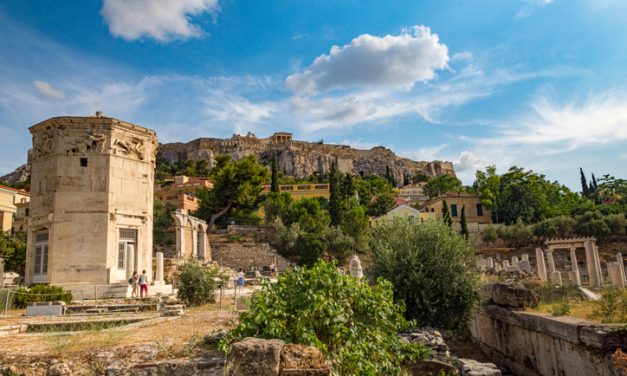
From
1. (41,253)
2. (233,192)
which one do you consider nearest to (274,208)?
(233,192)

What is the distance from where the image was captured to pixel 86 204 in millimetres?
17250

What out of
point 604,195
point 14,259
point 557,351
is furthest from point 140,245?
point 604,195

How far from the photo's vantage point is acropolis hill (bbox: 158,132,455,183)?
11431cm

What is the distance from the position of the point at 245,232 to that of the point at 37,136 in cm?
2744

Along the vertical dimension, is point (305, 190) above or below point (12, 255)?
above

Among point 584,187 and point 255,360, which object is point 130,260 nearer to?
point 255,360

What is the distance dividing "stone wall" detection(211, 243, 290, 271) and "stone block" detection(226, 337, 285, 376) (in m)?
34.0

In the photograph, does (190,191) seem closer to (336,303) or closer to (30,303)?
(30,303)

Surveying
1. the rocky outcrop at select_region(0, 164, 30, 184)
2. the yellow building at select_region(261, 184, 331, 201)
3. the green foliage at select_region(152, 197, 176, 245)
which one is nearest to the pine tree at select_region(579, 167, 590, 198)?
the yellow building at select_region(261, 184, 331, 201)

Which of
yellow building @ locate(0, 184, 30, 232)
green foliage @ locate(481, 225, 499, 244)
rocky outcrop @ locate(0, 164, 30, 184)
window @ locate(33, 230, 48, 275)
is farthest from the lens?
rocky outcrop @ locate(0, 164, 30, 184)

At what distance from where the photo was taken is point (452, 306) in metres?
11.6

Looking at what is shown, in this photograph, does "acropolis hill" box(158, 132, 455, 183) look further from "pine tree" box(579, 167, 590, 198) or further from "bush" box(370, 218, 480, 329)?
"bush" box(370, 218, 480, 329)

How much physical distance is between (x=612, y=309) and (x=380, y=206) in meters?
56.1

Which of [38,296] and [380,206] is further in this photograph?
[380,206]
